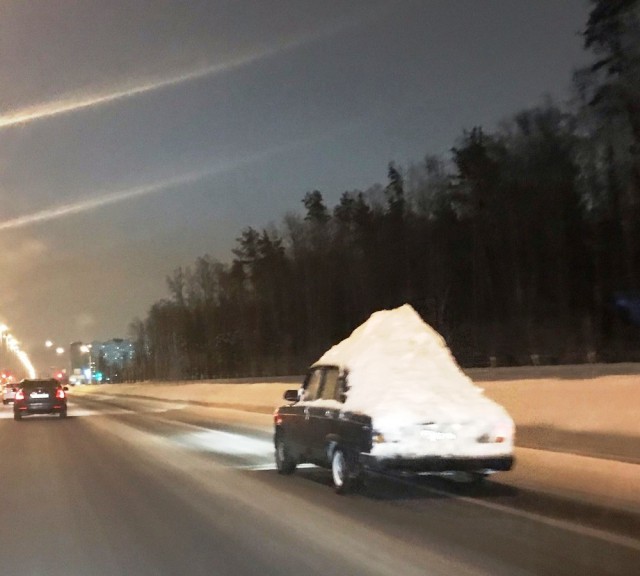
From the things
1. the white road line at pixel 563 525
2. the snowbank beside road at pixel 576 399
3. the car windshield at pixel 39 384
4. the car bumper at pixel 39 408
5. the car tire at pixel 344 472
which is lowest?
the white road line at pixel 563 525

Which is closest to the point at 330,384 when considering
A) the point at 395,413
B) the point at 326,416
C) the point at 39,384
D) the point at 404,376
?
the point at 326,416

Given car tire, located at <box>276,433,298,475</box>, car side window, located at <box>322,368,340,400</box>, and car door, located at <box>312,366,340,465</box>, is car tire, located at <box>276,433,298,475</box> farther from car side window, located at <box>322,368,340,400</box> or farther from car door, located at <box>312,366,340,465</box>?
car side window, located at <box>322,368,340,400</box>

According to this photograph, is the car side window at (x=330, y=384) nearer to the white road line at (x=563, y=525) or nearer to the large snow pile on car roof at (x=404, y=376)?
the large snow pile on car roof at (x=404, y=376)

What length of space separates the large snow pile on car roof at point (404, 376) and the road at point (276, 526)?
119 cm

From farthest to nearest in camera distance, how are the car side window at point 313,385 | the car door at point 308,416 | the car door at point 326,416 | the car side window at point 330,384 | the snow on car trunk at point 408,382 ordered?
the car side window at point 313,385, the car door at point 308,416, the car side window at point 330,384, the car door at point 326,416, the snow on car trunk at point 408,382

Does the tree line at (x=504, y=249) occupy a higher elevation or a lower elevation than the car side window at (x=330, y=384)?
higher

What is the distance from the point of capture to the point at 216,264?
122 metres

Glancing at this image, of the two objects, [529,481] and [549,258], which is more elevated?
[549,258]

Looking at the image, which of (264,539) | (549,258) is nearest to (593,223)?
(549,258)

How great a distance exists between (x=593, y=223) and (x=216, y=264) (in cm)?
7025

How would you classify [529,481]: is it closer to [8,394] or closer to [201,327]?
[8,394]

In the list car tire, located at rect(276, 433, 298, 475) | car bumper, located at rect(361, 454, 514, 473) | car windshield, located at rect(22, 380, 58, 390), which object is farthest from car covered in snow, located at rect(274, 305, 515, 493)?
car windshield, located at rect(22, 380, 58, 390)

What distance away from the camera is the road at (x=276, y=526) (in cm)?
902

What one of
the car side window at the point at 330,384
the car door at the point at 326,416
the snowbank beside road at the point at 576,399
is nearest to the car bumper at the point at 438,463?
the car door at the point at 326,416
